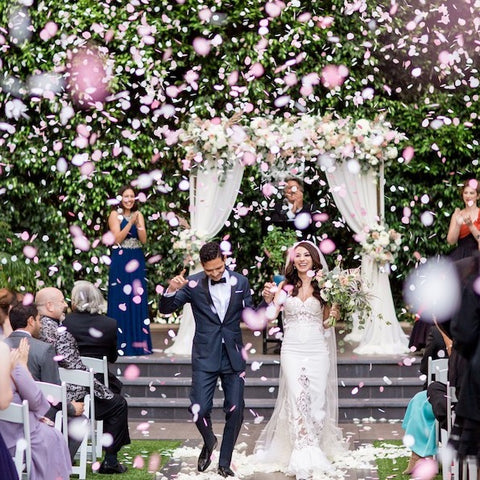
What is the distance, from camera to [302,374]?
24.3 ft

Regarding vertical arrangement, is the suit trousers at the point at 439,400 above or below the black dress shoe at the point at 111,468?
above

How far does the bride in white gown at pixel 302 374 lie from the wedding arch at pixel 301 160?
9.48 ft

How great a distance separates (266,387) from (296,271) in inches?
99.2

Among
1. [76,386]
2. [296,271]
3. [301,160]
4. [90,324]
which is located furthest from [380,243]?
[76,386]

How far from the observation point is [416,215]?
13.0 m

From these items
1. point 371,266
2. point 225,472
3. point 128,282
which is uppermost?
point 371,266

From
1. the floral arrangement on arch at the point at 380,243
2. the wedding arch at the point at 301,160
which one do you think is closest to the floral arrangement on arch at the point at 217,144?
the wedding arch at the point at 301,160

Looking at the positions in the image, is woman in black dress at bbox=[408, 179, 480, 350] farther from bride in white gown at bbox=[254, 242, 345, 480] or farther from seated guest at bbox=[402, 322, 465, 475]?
seated guest at bbox=[402, 322, 465, 475]

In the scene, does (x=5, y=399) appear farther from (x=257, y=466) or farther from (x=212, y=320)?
(x=257, y=466)

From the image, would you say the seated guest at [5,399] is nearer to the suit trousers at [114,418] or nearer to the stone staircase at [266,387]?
the suit trousers at [114,418]

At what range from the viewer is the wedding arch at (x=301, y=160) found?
411 inches

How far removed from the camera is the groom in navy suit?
7090 mm

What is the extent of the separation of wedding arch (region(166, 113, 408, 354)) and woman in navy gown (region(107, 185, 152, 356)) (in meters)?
0.38

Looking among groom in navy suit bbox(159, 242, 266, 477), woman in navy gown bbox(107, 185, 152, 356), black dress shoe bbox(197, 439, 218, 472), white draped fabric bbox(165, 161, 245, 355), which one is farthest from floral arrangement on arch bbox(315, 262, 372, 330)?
woman in navy gown bbox(107, 185, 152, 356)
